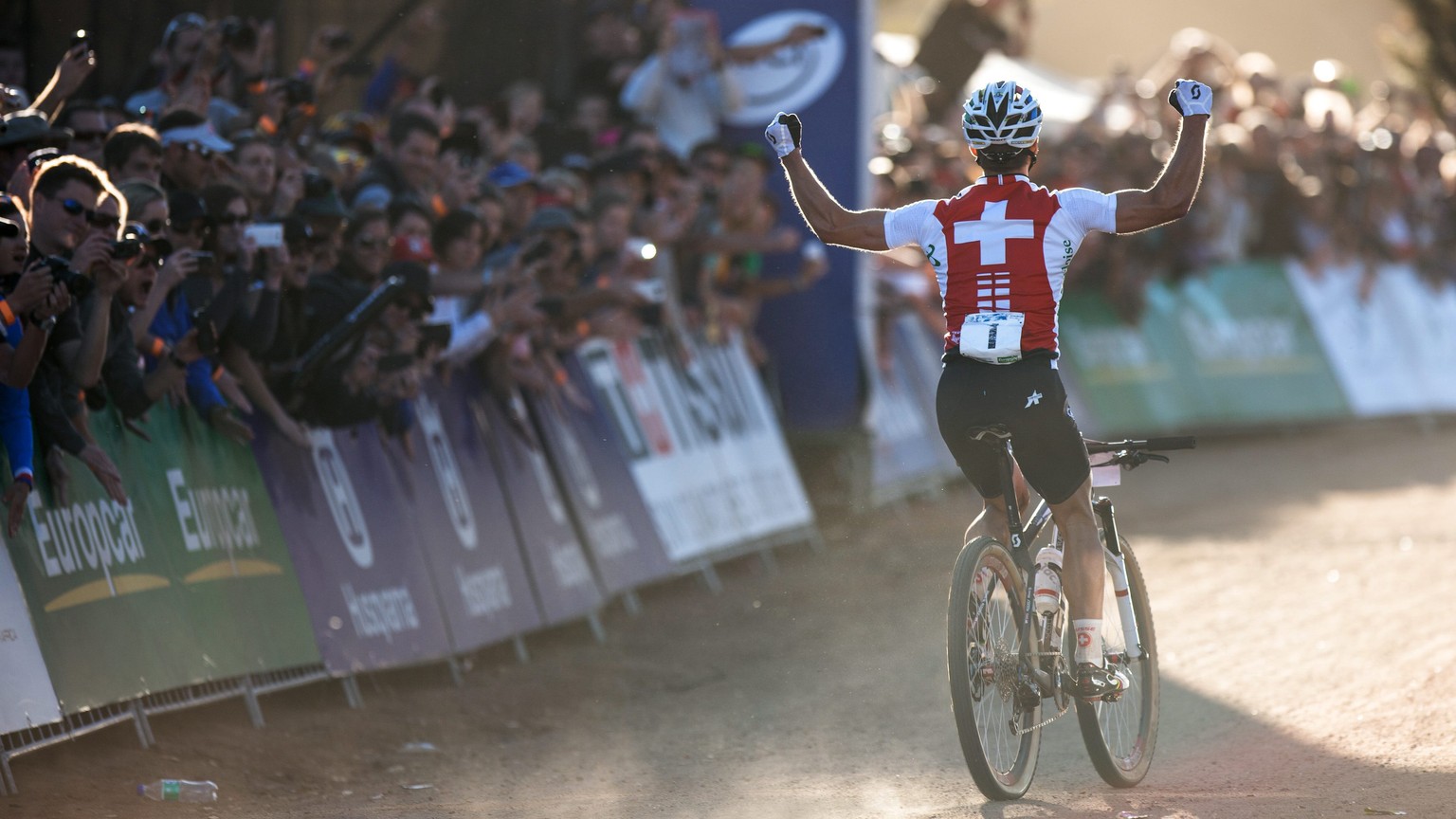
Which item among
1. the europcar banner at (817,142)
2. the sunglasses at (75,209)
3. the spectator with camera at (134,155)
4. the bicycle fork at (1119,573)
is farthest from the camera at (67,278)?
the europcar banner at (817,142)

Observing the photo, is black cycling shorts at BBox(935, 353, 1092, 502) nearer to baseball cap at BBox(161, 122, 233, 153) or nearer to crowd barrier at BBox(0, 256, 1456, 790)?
crowd barrier at BBox(0, 256, 1456, 790)

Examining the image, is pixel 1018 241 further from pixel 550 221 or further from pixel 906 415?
pixel 906 415

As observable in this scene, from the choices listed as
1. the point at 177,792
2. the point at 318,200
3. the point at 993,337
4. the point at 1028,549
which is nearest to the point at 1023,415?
the point at 993,337

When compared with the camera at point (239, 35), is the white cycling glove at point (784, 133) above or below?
below

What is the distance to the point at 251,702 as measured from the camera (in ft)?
27.1

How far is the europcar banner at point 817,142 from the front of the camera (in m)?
14.3

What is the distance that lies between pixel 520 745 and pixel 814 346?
670 cm

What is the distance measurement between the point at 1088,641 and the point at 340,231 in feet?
13.9

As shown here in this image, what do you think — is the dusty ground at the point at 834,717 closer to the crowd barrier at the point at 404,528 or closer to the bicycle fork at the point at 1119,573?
the crowd barrier at the point at 404,528

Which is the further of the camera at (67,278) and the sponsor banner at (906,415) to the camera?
the sponsor banner at (906,415)

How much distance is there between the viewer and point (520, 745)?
8.31m

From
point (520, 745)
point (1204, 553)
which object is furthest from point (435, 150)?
point (1204, 553)

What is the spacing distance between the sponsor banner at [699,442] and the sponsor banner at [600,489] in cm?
12

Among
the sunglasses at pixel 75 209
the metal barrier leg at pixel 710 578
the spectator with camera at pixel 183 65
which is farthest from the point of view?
the metal barrier leg at pixel 710 578
